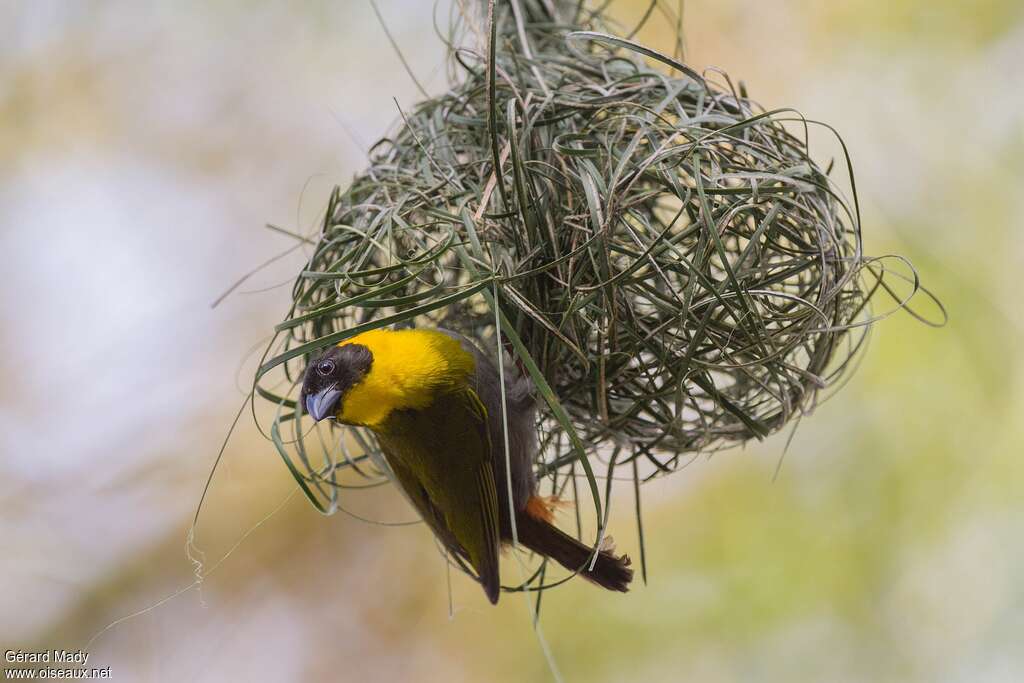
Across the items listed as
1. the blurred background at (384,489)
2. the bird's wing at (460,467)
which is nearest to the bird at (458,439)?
the bird's wing at (460,467)

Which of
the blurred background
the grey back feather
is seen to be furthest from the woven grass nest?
the blurred background

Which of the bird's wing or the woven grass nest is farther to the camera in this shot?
the bird's wing

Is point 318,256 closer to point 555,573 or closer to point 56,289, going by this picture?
point 555,573

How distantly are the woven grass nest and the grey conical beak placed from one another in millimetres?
33

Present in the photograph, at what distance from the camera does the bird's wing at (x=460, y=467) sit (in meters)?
1.09

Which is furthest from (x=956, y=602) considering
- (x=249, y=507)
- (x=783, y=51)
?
(x=249, y=507)

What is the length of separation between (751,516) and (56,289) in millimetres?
1623

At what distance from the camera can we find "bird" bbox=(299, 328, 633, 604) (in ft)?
3.44

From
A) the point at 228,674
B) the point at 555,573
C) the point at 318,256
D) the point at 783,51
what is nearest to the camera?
the point at 318,256

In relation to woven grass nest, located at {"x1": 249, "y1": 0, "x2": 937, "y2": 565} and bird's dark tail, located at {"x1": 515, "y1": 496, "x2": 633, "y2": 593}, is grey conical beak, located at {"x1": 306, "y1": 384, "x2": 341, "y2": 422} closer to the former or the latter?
woven grass nest, located at {"x1": 249, "y1": 0, "x2": 937, "y2": 565}

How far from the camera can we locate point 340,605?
6.32 ft

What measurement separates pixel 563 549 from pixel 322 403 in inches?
15.8

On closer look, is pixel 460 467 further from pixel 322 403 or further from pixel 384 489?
pixel 384 489

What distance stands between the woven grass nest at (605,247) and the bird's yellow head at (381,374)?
0.15 feet
